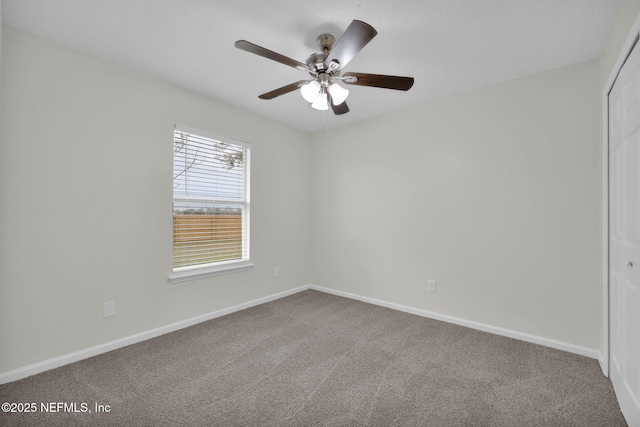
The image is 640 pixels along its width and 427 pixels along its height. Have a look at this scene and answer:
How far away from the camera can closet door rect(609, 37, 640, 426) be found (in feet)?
4.94

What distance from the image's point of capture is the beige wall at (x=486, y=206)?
2404 mm

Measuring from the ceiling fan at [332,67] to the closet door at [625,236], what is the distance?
48.1 inches

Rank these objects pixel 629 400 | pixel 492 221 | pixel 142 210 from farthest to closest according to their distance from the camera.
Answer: pixel 492 221
pixel 142 210
pixel 629 400

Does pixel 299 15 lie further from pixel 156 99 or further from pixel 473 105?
pixel 473 105

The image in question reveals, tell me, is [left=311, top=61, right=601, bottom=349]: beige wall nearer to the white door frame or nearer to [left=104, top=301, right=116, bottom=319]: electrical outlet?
the white door frame

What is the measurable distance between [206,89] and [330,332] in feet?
8.93

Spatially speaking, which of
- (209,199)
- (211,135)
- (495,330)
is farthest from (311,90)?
(495,330)

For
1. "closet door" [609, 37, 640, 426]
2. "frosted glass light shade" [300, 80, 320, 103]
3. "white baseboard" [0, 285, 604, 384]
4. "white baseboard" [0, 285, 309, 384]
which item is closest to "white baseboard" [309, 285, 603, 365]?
"white baseboard" [0, 285, 604, 384]

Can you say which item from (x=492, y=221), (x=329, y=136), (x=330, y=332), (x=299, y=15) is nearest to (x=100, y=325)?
(x=330, y=332)

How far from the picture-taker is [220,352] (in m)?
2.41

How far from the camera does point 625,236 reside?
1.69 meters

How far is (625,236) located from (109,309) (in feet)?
12.1

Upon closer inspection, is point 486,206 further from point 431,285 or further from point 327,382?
point 327,382

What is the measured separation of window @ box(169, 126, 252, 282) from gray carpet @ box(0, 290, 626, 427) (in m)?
0.75
